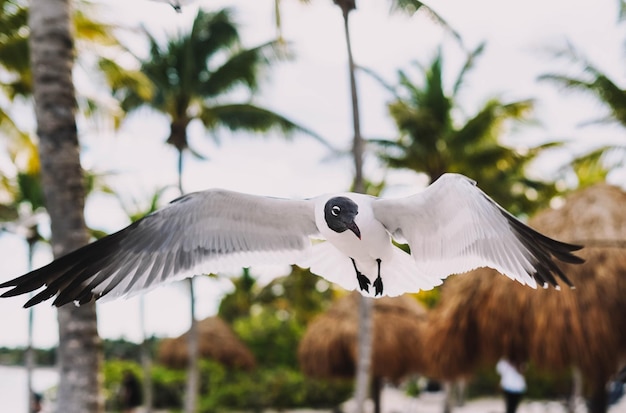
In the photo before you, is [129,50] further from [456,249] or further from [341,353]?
[456,249]

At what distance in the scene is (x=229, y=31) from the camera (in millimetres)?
12805

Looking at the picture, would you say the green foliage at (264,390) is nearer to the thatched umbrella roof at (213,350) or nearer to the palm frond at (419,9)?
the thatched umbrella roof at (213,350)

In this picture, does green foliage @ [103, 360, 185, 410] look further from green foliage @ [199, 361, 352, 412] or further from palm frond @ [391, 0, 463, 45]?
palm frond @ [391, 0, 463, 45]

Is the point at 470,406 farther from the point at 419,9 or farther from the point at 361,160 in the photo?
the point at 419,9

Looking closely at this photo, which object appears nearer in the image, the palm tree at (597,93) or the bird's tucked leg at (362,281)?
the bird's tucked leg at (362,281)

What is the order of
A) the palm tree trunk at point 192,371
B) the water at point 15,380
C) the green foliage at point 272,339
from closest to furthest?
the palm tree trunk at point 192,371 → the green foliage at point 272,339 → the water at point 15,380

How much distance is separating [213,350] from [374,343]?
265 inches

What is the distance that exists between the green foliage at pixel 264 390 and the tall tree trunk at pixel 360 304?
7.95 meters

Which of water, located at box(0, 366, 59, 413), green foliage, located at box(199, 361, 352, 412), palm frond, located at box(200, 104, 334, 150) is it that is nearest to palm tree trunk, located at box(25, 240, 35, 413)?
green foliage, located at box(199, 361, 352, 412)

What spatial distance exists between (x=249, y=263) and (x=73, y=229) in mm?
1261

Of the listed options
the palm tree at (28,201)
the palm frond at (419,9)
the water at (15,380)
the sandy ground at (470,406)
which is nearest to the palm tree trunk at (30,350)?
the palm tree at (28,201)

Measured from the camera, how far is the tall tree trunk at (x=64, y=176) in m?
3.85

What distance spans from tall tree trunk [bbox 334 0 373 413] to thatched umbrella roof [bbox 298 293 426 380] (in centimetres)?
319

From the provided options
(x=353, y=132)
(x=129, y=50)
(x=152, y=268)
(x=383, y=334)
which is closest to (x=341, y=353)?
(x=383, y=334)
